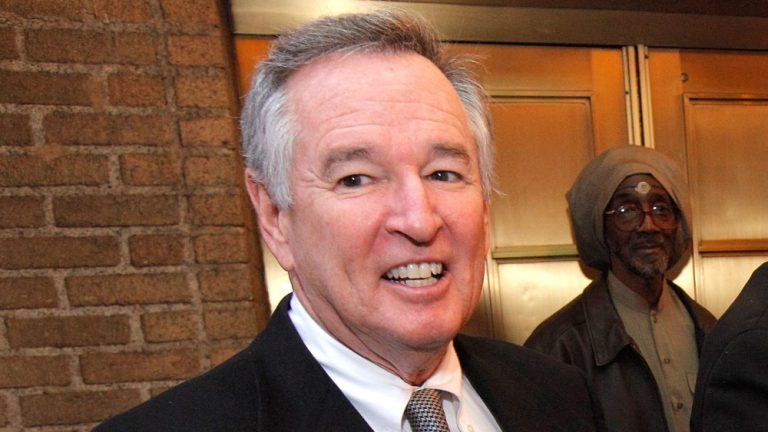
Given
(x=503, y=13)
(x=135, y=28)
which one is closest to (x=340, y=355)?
(x=135, y=28)

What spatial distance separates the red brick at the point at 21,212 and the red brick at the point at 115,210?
38 millimetres

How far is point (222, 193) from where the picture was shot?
2.00m

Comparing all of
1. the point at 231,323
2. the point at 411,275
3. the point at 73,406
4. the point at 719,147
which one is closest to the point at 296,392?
the point at 411,275

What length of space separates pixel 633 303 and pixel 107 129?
5.27 ft

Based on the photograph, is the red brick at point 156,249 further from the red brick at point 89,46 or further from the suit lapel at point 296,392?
the suit lapel at point 296,392

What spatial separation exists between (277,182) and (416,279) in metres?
0.25

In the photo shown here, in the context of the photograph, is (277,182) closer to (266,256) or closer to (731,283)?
(266,256)

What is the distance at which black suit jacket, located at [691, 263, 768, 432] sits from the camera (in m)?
1.05

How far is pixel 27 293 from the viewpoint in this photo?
1.86m

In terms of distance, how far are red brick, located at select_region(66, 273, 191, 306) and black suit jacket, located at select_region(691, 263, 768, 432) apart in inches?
51.3

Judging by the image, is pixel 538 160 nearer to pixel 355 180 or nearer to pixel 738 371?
pixel 738 371

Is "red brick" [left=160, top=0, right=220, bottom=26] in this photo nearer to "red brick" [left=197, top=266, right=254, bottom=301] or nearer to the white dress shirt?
"red brick" [left=197, top=266, right=254, bottom=301]

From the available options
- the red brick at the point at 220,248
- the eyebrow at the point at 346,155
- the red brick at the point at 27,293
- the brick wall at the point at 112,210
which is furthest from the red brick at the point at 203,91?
the eyebrow at the point at 346,155

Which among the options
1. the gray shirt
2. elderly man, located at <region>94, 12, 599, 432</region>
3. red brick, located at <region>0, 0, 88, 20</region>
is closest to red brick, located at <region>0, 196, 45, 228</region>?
red brick, located at <region>0, 0, 88, 20</region>
